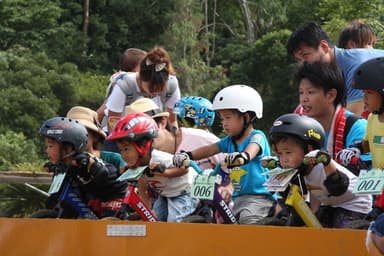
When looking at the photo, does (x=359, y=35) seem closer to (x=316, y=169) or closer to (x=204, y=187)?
(x=204, y=187)

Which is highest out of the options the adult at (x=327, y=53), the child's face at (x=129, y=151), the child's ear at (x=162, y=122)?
the adult at (x=327, y=53)

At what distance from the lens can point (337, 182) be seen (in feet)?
20.3

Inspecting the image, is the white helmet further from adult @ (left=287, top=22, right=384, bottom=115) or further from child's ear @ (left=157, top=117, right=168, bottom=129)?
child's ear @ (left=157, top=117, right=168, bottom=129)

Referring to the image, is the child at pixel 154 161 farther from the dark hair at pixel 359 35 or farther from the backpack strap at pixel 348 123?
the dark hair at pixel 359 35

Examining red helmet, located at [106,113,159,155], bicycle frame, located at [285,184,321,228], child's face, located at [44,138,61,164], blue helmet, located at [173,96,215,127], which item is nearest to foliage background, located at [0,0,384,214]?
blue helmet, located at [173,96,215,127]

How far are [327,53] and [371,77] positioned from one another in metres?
1.59

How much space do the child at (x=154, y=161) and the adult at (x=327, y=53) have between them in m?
1.13

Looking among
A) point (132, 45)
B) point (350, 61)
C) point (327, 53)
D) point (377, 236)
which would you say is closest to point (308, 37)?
point (327, 53)

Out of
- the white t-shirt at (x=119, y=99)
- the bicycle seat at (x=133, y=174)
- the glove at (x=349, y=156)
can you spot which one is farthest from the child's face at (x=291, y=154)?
the white t-shirt at (x=119, y=99)

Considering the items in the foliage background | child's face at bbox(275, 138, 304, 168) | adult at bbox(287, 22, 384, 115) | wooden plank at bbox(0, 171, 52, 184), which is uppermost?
adult at bbox(287, 22, 384, 115)

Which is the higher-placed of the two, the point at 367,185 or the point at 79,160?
the point at 367,185

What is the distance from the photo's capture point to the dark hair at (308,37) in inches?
305

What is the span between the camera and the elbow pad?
618cm

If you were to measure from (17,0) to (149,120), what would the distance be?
3227cm
